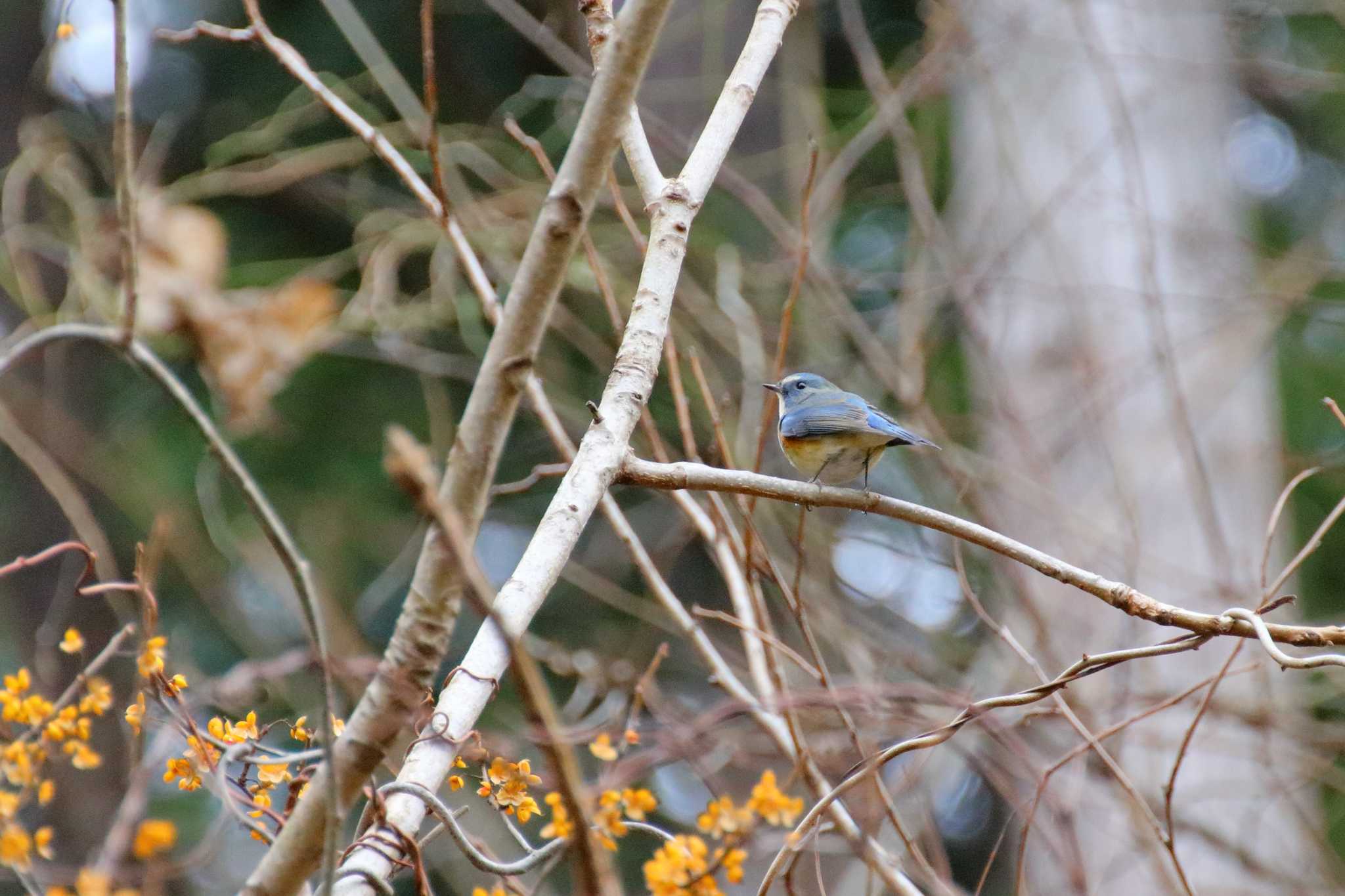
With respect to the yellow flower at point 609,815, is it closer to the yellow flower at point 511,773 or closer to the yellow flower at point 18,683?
the yellow flower at point 511,773

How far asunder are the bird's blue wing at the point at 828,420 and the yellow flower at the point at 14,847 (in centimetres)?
224

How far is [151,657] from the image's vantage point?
1506 mm

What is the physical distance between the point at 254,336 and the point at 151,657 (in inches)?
106

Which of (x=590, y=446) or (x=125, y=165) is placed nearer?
(x=125, y=165)

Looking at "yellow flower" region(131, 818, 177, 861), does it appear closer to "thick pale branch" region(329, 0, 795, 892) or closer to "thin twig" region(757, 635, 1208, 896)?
"thick pale branch" region(329, 0, 795, 892)

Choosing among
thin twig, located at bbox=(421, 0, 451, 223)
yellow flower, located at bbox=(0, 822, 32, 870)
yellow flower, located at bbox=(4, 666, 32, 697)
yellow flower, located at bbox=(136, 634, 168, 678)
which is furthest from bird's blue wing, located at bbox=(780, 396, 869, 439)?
yellow flower, located at bbox=(0, 822, 32, 870)

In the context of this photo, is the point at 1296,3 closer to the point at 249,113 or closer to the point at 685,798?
the point at 685,798

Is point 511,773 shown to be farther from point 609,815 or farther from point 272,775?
point 272,775

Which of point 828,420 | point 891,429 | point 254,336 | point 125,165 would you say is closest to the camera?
point 125,165

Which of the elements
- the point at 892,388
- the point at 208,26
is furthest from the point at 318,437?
the point at 208,26

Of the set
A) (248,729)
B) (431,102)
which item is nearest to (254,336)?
(431,102)

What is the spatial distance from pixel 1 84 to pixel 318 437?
2.71m

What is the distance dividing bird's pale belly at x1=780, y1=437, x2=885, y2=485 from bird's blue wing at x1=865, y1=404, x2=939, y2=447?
0.08 m

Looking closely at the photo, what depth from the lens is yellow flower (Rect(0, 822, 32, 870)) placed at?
1152 millimetres
